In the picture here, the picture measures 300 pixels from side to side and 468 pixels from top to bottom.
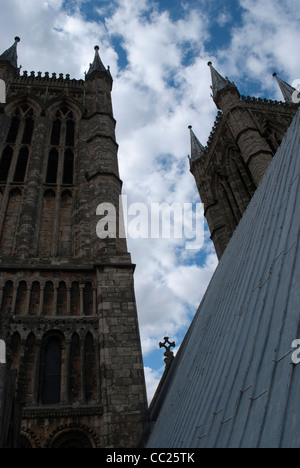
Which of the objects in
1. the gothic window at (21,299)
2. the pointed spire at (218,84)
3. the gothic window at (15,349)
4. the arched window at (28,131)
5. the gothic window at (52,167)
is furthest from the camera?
the pointed spire at (218,84)

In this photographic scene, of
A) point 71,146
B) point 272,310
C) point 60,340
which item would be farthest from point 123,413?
point 71,146

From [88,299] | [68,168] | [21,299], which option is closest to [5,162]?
[68,168]

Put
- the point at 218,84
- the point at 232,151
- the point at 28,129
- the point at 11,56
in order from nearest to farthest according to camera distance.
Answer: the point at 28,129, the point at 11,56, the point at 232,151, the point at 218,84

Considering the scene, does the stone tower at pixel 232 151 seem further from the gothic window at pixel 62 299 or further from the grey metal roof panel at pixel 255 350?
the grey metal roof panel at pixel 255 350

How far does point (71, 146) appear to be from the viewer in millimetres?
19562

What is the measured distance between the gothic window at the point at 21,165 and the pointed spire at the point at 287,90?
78.6ft

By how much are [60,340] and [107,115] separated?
12.7 metres

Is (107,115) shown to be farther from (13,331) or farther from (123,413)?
(123,413)

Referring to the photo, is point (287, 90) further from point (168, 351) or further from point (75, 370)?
point (75, 370)

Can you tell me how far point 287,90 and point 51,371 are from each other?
33.6 metres

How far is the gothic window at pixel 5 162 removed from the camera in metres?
17.3

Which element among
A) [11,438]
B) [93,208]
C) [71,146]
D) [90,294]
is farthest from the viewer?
[71,146]

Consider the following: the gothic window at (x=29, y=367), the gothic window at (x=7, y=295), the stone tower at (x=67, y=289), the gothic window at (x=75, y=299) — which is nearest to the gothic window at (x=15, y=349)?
the stone tower at (x=67, y=289)

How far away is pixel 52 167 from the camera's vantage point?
1830cm
